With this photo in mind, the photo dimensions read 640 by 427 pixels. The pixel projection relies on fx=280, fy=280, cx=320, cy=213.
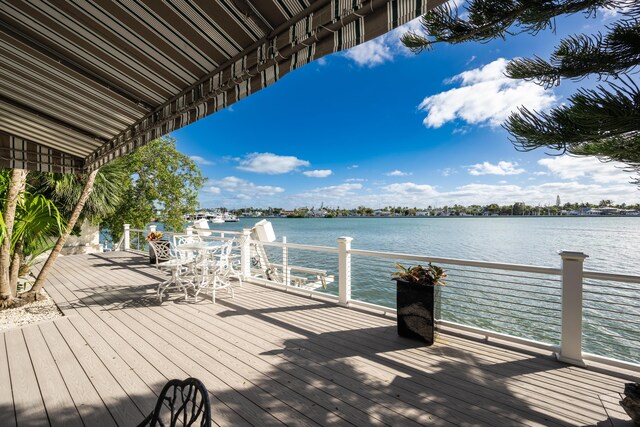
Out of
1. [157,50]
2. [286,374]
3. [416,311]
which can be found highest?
[157,50]

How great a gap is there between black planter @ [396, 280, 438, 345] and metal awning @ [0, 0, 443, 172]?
8.64 ft

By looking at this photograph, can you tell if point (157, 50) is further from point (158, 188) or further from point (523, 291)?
point (158, 188)

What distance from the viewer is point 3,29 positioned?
187 cm

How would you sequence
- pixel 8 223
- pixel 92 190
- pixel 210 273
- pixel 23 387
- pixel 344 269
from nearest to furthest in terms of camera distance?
pixel 23 387, pixel 8 223, pixel 344 269, pixel 210 273, pixel 92 190

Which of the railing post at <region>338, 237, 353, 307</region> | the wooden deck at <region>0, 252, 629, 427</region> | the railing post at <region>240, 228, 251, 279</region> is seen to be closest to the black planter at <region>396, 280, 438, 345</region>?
the wooden deck at <region>0, 252, 629, 427</region>

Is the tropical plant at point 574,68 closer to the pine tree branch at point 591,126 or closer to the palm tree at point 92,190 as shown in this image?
the pine tree branch at point 591,126

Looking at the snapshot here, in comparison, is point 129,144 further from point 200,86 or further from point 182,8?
point 182,8

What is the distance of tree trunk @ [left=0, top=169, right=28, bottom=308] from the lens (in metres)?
3.76

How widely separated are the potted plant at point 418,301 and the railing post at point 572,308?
1.11 metres

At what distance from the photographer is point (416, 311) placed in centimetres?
320

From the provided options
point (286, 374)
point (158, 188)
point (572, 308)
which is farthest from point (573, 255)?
point (158, 188)

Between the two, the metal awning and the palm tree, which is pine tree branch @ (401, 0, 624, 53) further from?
the palm tree

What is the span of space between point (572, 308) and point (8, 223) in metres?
6.74

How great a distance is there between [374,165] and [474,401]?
146 ft
